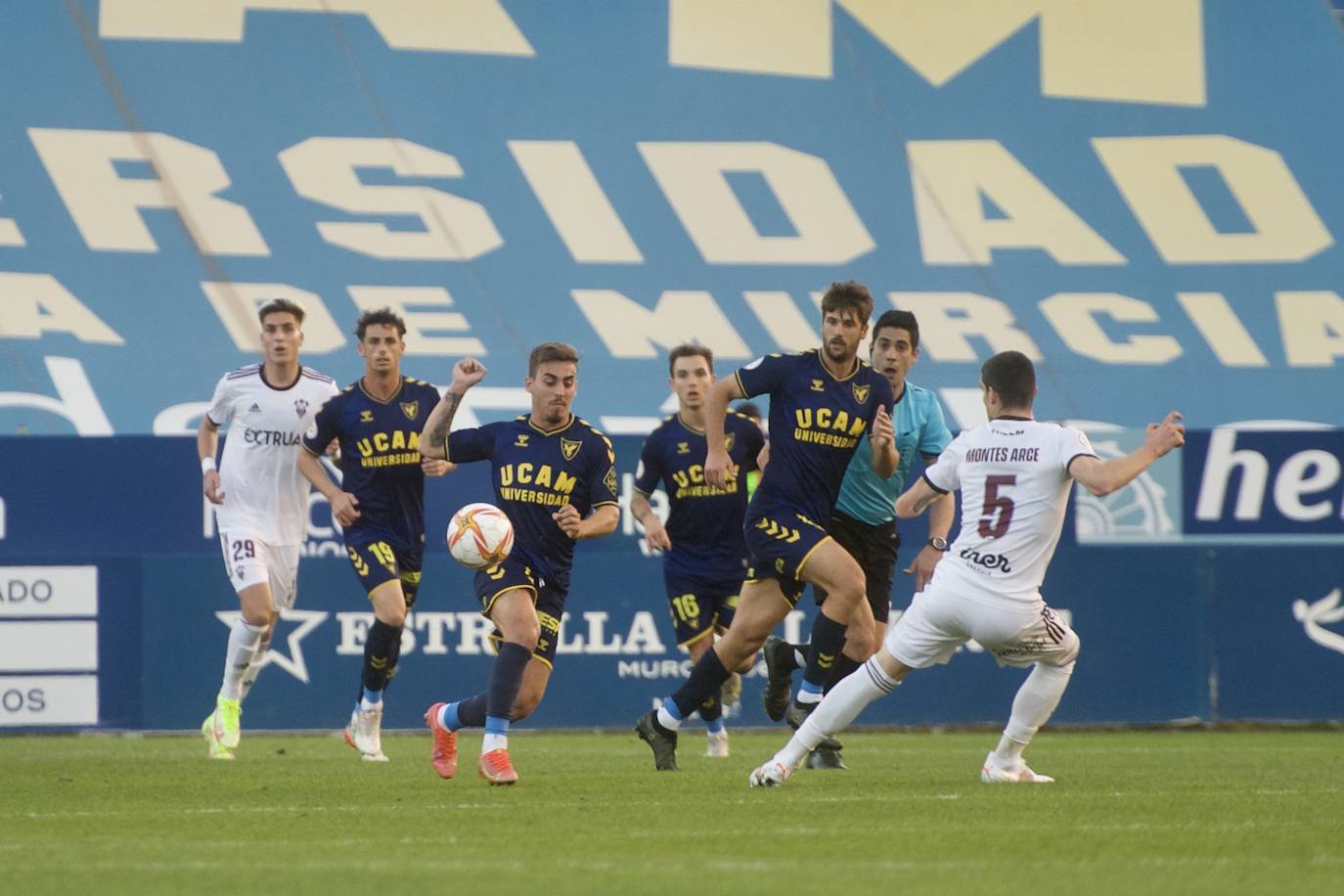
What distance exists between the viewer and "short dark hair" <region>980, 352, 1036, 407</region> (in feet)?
26.1

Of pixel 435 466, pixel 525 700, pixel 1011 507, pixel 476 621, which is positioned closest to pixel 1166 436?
pixel 1011 507

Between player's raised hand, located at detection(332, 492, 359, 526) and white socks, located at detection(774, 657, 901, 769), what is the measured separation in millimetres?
3642

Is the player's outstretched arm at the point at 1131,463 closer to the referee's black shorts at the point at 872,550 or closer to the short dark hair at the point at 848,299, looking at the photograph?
the short dark hair at the point at 848,299

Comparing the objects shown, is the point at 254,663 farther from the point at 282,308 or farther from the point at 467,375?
the point at 467,375

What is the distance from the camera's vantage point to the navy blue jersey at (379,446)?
11.0 metres

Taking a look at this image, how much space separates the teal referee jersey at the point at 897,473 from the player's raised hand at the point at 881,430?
2.97 ft

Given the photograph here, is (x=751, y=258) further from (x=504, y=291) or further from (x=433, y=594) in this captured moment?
(x=433, y=594)

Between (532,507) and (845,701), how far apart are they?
1.75m

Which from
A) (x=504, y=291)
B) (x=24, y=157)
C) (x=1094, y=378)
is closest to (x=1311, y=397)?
(x=1094, y=378)

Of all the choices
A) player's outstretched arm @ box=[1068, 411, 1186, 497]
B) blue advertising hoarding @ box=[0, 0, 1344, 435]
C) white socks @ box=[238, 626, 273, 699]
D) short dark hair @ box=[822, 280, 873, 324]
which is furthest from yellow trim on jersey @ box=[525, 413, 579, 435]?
blue advertising hoarding @ box=[0, 0, 1344, 435]

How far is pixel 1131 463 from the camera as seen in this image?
737 cm

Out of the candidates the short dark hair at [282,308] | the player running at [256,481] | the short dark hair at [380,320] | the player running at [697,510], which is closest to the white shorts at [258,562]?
the player running at [256,481]

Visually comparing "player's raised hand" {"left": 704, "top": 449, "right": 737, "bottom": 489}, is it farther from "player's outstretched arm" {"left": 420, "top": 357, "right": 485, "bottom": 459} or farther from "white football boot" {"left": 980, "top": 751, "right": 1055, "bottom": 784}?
"white football boot" {"left": 980, "top": 751, "right": 1055, "bottom": 784}

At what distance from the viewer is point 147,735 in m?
14.1
